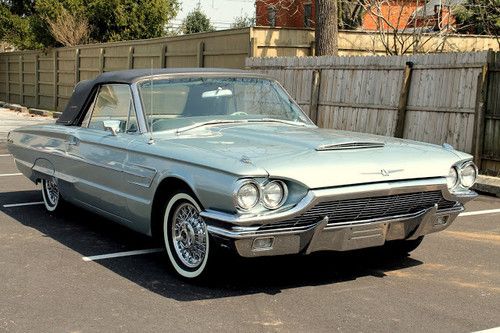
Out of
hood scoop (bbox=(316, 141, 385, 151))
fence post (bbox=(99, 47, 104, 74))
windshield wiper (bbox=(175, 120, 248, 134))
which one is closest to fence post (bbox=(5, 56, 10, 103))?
fence post (bbox=(99, 47, 104, 74))

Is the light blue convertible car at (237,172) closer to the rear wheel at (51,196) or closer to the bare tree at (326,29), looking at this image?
the rear wheel at (51,196)

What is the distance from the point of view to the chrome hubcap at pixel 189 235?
495 cm

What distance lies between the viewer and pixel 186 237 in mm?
5117

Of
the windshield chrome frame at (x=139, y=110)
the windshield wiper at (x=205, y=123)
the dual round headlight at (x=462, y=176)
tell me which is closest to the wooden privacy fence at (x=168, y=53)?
the windshield chrome frame at (x=139, y=110)

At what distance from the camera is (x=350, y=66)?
42.5 feet

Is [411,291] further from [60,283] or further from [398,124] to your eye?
[398,124]

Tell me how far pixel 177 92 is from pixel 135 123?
48 centimetres

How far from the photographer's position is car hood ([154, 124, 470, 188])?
4520 mm

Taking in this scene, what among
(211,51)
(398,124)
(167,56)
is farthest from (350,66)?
(167,56)

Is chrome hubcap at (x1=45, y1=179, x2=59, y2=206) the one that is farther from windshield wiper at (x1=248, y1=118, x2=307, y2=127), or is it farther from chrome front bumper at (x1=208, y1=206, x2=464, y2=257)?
chrome front bumper at (x1=208, y1=206, x2=464, y2=257)

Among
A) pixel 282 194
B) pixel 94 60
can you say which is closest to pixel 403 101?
pixel 282 194

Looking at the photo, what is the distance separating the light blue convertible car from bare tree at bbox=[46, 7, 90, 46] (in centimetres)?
2131

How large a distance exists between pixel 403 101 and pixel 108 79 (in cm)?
649

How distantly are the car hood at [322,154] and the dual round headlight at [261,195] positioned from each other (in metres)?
0.10
